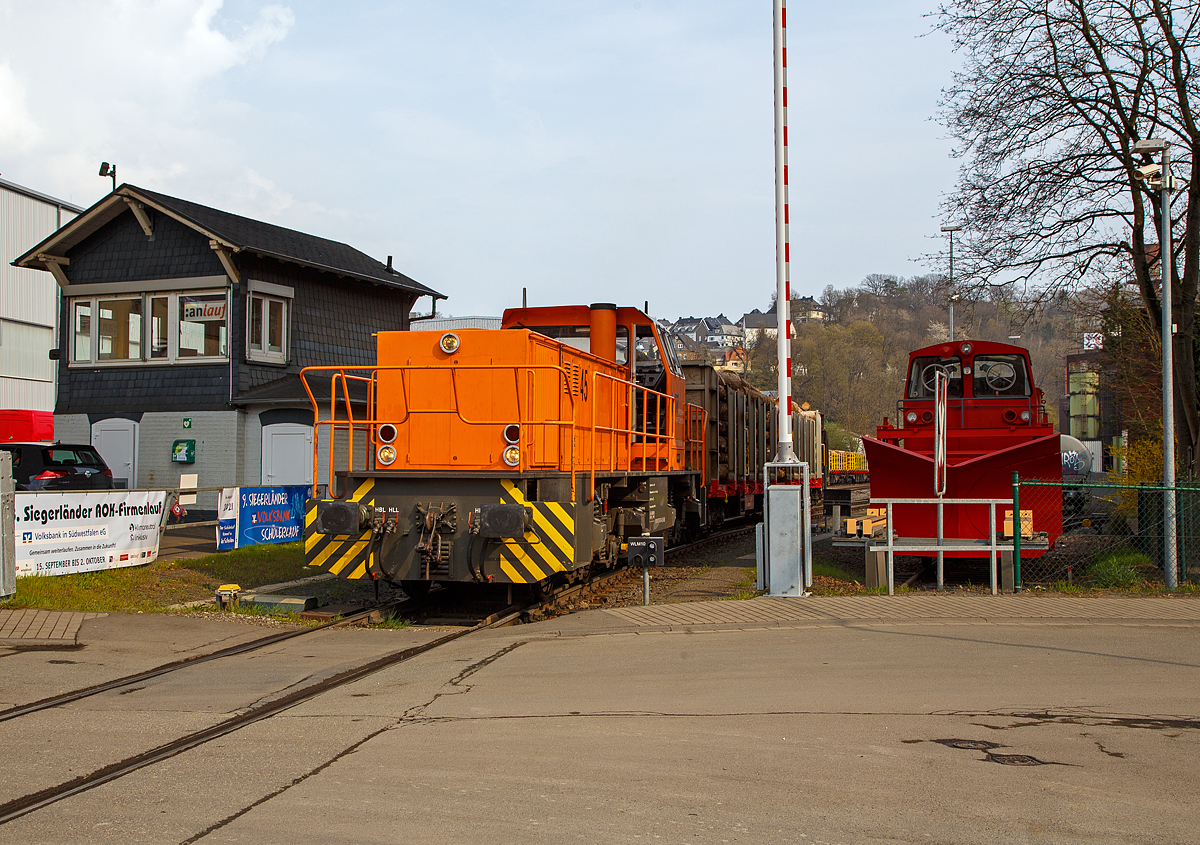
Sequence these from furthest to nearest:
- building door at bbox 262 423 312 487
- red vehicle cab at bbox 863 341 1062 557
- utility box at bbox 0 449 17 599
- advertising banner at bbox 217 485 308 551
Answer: building door at bbox 262 423 312 487 < advertising banner at bbox 217 485 308 551 < red vehicle cab at bbox 863 341 1062 557 < utility box at bbox 0 449 17 599

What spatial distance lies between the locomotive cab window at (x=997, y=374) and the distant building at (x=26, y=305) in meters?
37.0

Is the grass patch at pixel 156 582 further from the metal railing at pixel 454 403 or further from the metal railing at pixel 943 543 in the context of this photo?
the metal railing at pixel 943 543

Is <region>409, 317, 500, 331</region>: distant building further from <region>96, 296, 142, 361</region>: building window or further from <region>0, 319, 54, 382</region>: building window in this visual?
<region>0, 319, 54, 382</region>: building window

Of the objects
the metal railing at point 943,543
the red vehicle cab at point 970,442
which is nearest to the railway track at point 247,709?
the metal railing at point 943,543

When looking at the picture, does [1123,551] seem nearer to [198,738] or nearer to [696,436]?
[696,436]

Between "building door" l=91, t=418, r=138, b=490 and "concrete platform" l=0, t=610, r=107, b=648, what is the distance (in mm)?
13188

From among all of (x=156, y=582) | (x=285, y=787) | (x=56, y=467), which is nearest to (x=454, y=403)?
(x=156, y=582)

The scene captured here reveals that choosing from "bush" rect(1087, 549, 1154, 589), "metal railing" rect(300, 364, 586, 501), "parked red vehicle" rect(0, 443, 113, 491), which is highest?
"metal railing" rect(300, 364, 586, 501)

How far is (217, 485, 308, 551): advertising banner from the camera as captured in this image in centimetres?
1527

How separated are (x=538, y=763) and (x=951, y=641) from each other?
4551mm

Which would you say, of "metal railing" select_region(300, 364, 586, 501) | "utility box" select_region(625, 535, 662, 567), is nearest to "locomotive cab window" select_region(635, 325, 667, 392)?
"metal railing" select_region(300, 364, 586, 501)

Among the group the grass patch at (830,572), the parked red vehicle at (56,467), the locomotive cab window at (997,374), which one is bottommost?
the grass patch at (830,572)

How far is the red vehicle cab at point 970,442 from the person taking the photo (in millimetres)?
11602

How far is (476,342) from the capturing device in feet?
33.2
